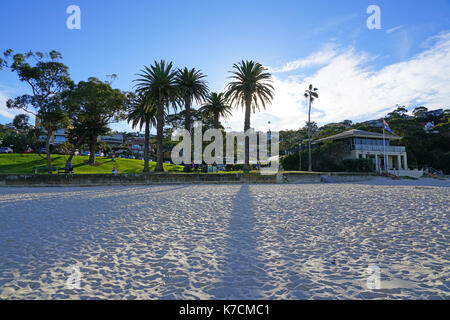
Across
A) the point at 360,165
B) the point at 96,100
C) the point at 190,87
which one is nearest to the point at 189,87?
the point at 190,87

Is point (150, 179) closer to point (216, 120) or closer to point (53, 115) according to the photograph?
point (53, 115)

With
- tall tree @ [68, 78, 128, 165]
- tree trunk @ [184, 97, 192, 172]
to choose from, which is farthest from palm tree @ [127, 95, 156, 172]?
tree trunk @ [184, 97, 192, 172]

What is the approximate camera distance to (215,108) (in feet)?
126

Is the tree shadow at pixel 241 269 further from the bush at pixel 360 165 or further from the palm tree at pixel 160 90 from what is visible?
the bush at pixel 360 165

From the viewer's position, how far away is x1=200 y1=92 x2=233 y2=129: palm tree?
37781 millimetres

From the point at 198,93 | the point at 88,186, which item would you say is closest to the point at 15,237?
the point at 88,186

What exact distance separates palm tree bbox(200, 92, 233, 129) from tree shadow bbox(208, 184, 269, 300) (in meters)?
32.9

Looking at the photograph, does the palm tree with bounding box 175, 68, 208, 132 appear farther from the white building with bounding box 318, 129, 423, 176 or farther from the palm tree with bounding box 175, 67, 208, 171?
the white building with bounding box 318, 129, 423, 176

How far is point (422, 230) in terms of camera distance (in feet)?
20.0

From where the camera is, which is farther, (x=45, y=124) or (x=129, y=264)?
(x=45, y=124)

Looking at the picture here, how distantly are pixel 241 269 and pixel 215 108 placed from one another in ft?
117

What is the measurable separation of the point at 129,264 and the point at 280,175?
20.7 m
